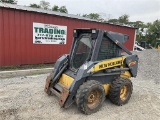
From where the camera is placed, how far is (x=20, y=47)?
9.10 meters

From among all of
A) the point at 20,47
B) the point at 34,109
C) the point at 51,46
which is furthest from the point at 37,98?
the point at 51,46

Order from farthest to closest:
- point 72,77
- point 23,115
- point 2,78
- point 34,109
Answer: point 2,78 < point 72,77 < point 34,109 < point 23,115

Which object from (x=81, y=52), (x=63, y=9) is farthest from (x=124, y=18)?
(x=81, y=52)

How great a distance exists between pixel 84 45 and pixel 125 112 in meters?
2.06

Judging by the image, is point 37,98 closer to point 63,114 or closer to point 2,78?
point 63,114

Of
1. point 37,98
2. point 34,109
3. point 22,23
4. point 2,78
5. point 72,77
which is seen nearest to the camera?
point 34,109

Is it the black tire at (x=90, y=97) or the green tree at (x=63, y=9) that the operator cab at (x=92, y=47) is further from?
the green tree at (x=63, y=9)

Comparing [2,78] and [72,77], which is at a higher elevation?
[72,77]

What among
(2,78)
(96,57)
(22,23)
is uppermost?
(22,23)

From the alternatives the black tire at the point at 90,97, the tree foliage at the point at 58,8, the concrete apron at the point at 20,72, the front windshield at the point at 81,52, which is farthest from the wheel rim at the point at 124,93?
the tree foliage at the point at 58,8

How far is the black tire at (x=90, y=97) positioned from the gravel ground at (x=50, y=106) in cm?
17

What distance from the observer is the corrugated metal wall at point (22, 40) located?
855 cm

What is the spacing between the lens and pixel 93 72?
4289mm

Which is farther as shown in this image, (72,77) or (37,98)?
(37,98)
